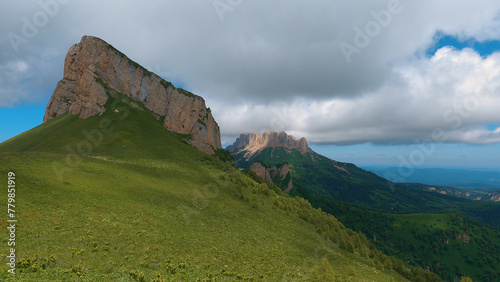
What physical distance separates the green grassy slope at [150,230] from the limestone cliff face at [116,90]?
5999cm

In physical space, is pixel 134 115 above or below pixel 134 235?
above

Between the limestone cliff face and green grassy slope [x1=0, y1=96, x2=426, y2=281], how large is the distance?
5999cm

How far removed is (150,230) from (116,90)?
376ft

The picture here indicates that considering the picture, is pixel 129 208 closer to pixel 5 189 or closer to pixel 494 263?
pixel 5 189

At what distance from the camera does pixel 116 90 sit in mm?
116438

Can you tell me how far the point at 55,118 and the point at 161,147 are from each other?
78.0 m

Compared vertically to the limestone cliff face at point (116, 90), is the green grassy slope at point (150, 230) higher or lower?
lower

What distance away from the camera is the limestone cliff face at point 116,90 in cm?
10775

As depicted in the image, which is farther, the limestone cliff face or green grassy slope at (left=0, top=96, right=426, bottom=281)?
the limestone cliff face

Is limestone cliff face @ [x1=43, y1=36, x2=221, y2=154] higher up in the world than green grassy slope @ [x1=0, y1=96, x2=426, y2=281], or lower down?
higher up

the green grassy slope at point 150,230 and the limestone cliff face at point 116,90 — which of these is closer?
the green grassy slope at point 150,230

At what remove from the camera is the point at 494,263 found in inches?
6831

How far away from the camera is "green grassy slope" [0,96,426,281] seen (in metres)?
20.2

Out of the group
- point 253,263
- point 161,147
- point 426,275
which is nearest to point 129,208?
point 253,263
